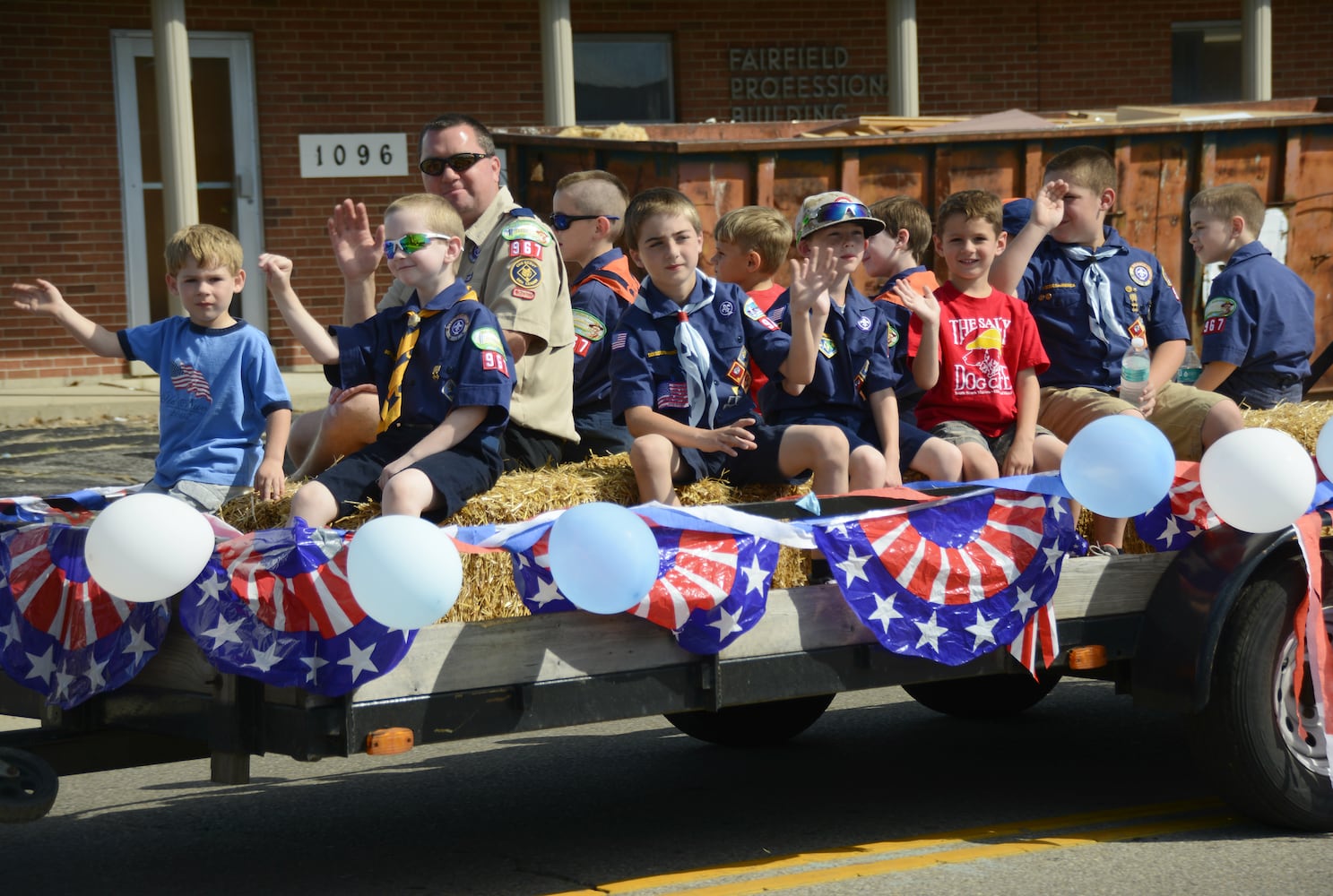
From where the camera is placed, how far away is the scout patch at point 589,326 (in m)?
6.34

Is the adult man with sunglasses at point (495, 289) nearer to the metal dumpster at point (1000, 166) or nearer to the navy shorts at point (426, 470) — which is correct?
the navy shorts at point (426, 470)

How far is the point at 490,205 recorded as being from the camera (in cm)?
588

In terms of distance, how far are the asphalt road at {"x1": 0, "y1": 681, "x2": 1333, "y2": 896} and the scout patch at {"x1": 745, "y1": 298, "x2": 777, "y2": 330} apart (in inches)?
60.8

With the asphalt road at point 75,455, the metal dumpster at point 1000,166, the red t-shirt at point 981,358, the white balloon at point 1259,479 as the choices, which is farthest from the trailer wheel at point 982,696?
the asphalt road at point 75,455

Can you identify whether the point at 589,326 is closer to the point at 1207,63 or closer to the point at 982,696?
the point at 982,696

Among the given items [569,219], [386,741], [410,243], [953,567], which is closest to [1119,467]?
[953,567]

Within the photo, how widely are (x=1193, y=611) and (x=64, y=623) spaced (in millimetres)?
2992

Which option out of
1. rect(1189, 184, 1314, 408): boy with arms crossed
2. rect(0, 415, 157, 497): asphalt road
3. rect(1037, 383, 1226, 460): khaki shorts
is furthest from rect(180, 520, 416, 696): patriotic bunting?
rect(0, 415, 157, 497): asphalt road

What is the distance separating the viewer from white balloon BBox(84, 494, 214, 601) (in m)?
3.77

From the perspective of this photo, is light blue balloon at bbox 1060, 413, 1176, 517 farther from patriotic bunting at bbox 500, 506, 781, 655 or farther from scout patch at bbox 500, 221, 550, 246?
scout patch at bbox 500, 221, 550, 246

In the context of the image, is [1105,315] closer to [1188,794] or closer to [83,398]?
[1188,794]

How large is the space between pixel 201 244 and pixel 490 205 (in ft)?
3.58

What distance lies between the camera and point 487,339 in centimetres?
491

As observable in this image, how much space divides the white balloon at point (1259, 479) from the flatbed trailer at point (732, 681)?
0.71 ft
